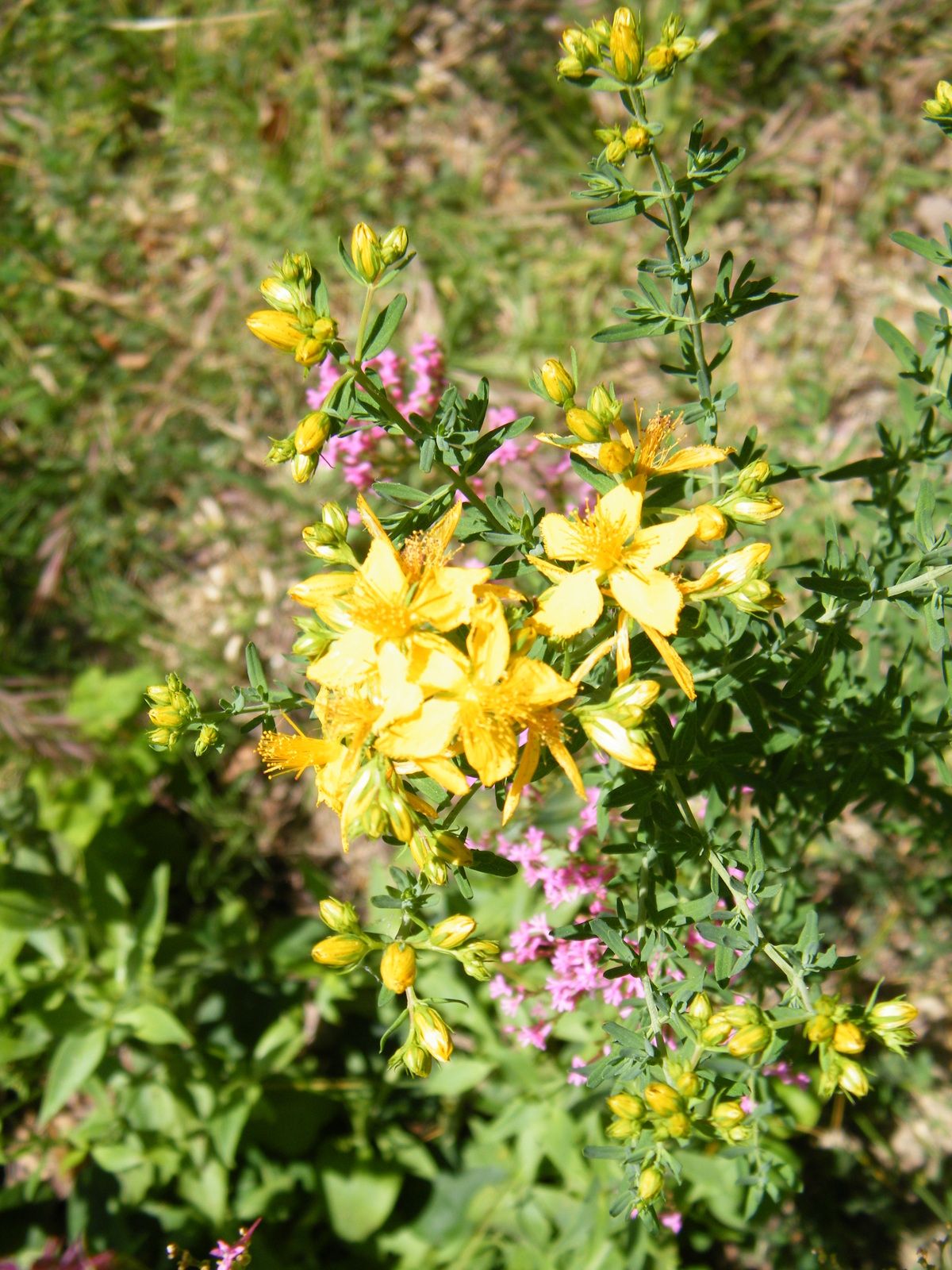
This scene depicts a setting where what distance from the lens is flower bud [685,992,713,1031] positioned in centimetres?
173

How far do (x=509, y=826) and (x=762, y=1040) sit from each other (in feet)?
3.54

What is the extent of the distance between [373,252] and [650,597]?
0.74 m

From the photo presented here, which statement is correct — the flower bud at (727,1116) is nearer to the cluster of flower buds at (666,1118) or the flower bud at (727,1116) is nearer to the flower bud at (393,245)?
the cluster of flower buds at (666,1118)

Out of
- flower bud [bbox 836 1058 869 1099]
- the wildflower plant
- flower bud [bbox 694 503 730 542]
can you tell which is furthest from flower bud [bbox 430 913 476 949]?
flower bud [bbox 694 503 730 542]

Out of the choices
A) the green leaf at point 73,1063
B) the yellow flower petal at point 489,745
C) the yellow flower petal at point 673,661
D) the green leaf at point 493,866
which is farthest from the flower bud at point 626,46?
the green leaf at point 73,1063

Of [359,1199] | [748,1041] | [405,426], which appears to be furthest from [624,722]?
[359,1199]

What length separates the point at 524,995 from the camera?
251cm

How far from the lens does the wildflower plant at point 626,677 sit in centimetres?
161

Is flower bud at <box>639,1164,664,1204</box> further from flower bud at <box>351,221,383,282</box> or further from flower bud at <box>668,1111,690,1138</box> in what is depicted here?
flower bud at <box>351,221,383,282</box>

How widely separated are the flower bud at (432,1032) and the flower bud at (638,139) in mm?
1545

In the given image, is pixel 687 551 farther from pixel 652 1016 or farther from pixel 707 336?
pixel 707 336

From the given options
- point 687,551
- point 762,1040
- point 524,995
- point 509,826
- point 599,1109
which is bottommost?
point 599,1109

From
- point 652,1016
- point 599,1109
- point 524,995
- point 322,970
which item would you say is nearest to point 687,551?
point 652,1016

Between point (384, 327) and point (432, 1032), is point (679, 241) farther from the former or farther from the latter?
point (432, 1032)
